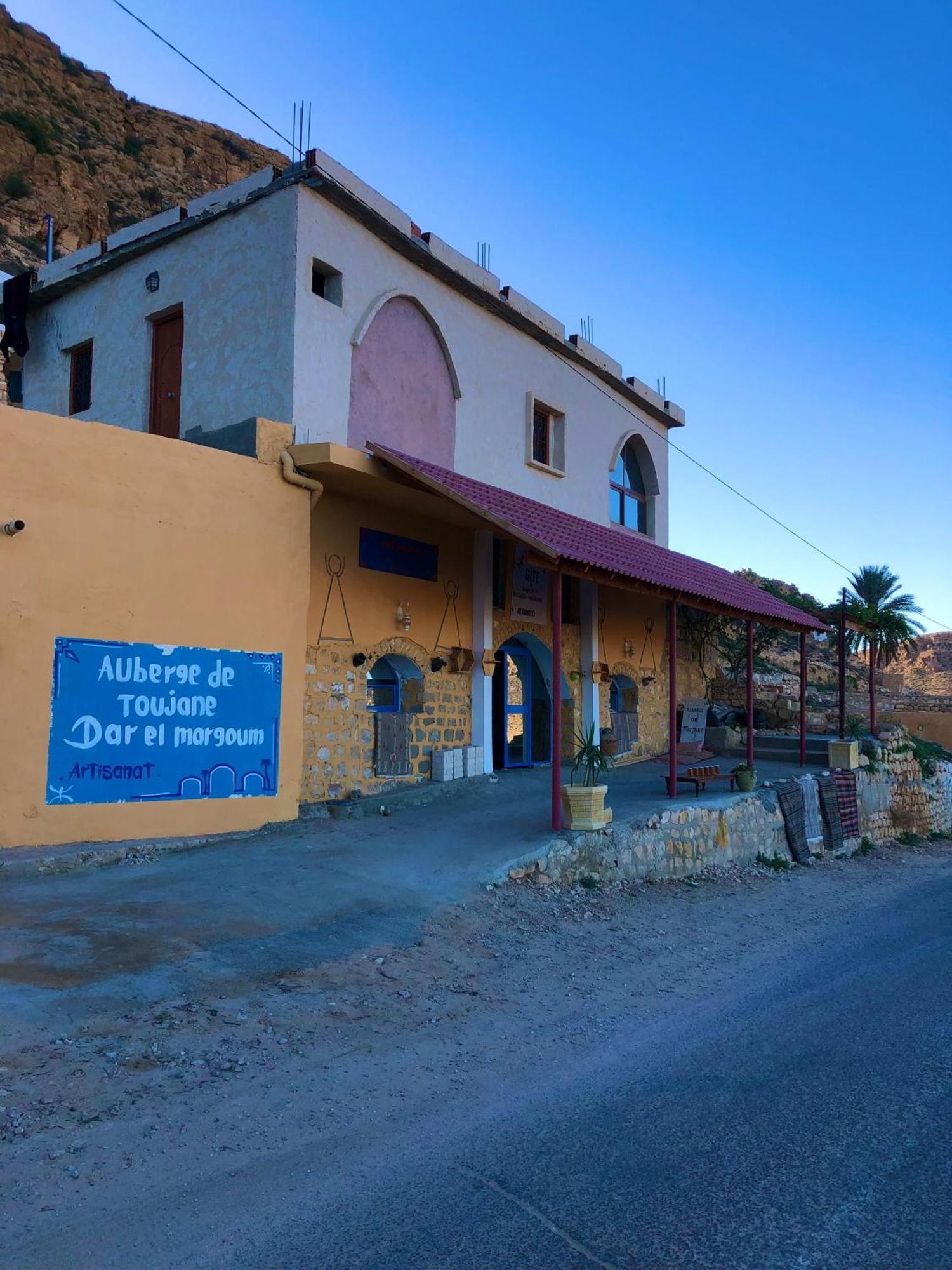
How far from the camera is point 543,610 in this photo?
1506cm

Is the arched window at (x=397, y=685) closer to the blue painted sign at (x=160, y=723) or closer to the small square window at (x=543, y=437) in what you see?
the blue painted sign at (x=160, y=723)

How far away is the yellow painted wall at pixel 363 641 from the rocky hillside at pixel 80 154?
49.9 feet

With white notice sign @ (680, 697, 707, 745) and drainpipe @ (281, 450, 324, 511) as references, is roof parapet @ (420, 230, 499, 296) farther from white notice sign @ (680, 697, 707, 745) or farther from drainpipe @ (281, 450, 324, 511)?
white notice sign @ (680, 697, 707, 745)

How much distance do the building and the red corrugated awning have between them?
0.06 metres

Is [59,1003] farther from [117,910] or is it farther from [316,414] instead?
[316,414]

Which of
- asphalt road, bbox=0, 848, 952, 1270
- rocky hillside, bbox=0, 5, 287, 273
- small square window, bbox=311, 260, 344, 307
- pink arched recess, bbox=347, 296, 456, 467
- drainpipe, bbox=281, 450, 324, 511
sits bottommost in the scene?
asphalt road, bbox=0, 848, 952, 1270

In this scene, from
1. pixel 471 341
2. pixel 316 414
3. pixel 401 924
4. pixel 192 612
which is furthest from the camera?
pixel 471 341

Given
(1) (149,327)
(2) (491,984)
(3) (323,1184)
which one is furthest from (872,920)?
(1) (149,327)

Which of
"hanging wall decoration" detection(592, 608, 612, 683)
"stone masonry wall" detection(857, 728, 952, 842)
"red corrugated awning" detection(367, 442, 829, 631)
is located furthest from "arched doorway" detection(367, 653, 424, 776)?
"stone masonry wall" detection(857, 728, 952, 842)

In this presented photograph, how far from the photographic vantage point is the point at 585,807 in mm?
9242

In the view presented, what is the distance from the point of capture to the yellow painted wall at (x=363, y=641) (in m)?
10.6

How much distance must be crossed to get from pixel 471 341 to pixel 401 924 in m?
9.94

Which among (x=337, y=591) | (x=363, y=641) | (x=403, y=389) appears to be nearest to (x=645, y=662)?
(x=403, y=389)

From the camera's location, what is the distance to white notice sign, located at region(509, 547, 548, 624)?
14.2 meters
